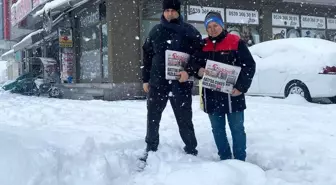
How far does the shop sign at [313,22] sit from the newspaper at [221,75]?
13.4 m

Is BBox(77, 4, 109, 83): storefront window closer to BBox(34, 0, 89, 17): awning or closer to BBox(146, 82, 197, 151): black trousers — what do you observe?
BBox(34, 0, 89, 17): awning

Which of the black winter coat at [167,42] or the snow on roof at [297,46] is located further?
the snow on roof at [297,46]

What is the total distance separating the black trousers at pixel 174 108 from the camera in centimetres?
385

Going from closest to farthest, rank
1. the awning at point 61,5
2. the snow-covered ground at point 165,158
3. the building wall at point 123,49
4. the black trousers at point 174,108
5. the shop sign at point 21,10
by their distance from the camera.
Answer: the snow-covered ground at point 165,158, the black trousers at point 174,108, the building wall at point 123,49, the awning at point 61,5, the shop sign at point 21,10

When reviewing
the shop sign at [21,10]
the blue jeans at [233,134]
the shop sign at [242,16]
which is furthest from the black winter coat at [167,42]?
the shop sign at [21,10]

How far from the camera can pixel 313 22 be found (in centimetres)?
1617

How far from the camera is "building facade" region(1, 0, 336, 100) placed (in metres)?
11.6

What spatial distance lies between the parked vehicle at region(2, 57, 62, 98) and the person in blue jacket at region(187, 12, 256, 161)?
11.3 meters

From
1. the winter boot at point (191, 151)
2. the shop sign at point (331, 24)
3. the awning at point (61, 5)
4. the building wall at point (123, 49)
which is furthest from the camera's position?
the shop sign at point (331, 24)

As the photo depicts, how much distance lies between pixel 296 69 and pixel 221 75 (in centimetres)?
529

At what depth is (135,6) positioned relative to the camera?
11.9m

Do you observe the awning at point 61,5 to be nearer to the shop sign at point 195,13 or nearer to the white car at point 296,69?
the shop sign at point 195,13

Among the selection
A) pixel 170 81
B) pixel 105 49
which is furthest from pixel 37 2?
pixel 170 81

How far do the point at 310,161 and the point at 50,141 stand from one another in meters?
2.77
